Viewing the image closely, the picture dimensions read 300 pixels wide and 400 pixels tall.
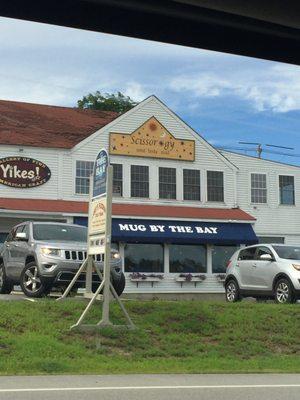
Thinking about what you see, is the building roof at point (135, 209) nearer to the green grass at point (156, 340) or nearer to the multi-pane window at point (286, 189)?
the multi-pane window at point (286, 189)

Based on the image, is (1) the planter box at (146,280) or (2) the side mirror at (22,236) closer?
(2) the side mirror at (22,236)

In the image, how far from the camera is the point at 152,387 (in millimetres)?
9219

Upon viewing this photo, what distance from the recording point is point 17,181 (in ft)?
97.7

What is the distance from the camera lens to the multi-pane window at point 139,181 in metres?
32.1

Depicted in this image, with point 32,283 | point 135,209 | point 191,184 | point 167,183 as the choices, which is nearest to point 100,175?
point 32,283

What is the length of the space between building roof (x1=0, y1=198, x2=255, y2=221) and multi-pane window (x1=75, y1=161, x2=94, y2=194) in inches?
28.8

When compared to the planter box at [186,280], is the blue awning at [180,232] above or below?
above

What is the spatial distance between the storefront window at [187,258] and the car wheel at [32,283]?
16.2 m

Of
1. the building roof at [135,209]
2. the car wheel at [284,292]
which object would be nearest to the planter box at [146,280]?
the building roof at [135,209]

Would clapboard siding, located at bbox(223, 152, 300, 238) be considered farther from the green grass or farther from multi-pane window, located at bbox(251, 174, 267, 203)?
the green grass

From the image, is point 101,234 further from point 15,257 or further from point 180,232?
point 180,232

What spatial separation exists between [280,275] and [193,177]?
15.9 m

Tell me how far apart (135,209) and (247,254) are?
1200 cm

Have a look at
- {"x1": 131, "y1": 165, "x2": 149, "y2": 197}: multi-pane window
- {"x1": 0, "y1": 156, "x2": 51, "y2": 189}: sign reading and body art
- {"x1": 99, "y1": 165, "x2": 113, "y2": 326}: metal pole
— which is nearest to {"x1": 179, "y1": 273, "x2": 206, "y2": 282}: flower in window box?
{"x1": 131, "y1": 165, "x2": 149, "y2": 197}: multi-pane window
